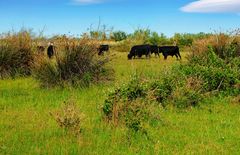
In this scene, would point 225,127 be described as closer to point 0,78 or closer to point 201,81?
point 201,81

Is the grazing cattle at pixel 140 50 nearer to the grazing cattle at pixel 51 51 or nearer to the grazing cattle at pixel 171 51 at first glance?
the grazing cattle at pixel 171 51

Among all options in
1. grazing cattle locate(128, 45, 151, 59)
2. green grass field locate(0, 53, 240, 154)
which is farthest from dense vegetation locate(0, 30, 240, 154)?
grazing cattle locate(128, 45, 151, 59)

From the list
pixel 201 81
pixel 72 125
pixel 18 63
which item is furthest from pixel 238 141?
pixel 18 63

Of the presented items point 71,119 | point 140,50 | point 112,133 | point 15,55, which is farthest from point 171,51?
point 71,119

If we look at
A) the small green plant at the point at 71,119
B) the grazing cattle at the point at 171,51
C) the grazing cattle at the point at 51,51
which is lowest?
the grazing cattle at the point at 171,51

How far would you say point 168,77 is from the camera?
13.9 meters

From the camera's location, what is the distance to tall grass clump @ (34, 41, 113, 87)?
56.5 ft

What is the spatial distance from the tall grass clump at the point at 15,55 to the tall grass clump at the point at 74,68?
3072 millimetres

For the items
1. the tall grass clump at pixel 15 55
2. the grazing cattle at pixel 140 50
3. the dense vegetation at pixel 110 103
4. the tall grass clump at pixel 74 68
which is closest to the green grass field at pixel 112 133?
the dense vegetation at pixel 110 103

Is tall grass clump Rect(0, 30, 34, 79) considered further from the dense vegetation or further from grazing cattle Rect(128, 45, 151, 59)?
grazing cattle Rect(128, 45, 151, 59)

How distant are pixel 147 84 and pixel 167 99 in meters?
0.73

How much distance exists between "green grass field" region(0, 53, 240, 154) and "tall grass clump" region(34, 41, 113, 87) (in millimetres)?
3084

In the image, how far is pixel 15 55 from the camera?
68.6 feet

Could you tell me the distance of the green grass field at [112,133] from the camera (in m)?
8.63
